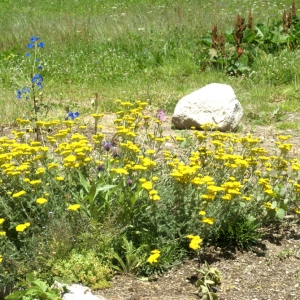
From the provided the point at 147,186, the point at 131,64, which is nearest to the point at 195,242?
the point at 147,186

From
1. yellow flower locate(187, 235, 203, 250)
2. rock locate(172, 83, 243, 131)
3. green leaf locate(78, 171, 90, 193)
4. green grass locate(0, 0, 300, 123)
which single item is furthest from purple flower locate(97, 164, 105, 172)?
Answer: green grass locate(0, 0, 300, 123)

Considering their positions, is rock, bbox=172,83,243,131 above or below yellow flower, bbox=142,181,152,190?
above

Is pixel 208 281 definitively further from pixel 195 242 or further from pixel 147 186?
pixel 147 186

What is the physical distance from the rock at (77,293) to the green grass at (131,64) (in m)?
3.93

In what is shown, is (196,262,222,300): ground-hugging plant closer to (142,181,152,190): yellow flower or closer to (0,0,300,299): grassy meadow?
(0,0,300,299): grassy meadow

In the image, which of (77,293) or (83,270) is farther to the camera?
(83,270)

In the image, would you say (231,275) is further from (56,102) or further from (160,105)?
(56,102)

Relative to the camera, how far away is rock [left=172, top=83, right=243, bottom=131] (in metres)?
6.64

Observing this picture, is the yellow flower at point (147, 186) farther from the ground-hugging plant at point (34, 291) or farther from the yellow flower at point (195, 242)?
the ground-hugging plant at point (34, 291)

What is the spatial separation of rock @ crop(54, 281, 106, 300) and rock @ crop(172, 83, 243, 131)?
368 cm

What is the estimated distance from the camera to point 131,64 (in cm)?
972

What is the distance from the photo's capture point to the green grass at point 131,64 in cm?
809

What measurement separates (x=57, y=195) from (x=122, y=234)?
1.76 feet

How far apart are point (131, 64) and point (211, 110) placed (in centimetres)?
343
